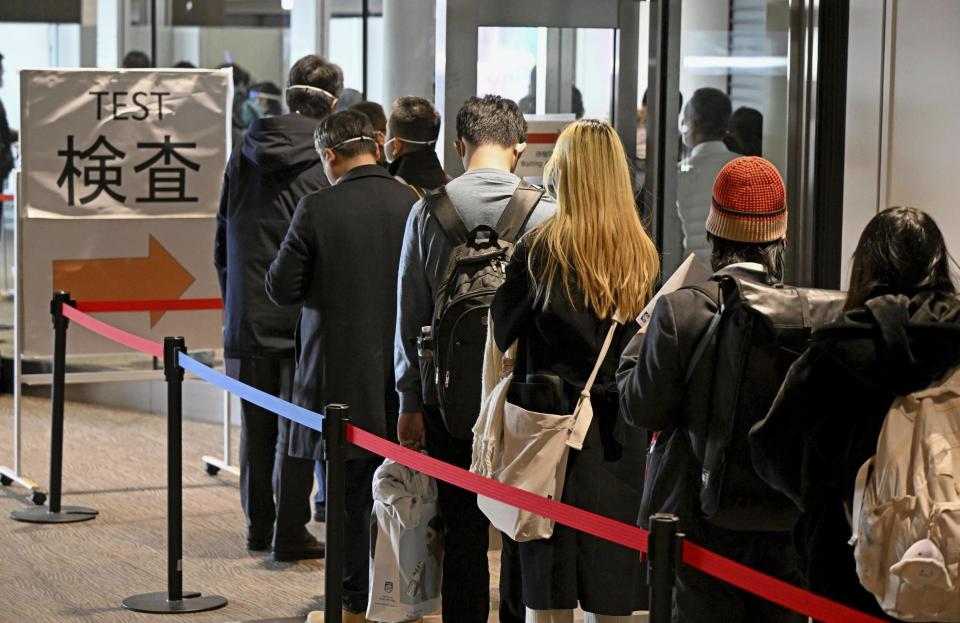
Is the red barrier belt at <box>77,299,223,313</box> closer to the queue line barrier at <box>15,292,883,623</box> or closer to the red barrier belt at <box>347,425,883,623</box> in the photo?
the queue line barrier at <box>15,292,883,623</box>

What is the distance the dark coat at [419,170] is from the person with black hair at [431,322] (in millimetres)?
759

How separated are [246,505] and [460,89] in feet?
6.54

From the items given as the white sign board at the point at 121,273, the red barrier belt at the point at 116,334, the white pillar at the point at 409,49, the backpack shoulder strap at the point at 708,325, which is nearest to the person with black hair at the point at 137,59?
the white pillar at the point at 409,49

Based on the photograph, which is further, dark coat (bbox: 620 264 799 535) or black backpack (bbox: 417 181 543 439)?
black backpack (bbox: 417 181 543 439)

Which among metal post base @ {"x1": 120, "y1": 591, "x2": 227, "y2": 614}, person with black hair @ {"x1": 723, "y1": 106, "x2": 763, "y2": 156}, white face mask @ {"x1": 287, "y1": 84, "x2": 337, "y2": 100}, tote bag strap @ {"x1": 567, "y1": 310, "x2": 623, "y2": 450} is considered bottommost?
metal post base @ {"x1": 120, "y1": 591, "x2": 227, "y2": 614}

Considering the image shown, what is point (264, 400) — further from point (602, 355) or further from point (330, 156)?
point (602, 355)

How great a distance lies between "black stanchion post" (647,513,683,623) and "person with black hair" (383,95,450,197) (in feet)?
8.06

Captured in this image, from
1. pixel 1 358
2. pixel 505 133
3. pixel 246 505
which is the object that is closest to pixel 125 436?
pixel 1 358

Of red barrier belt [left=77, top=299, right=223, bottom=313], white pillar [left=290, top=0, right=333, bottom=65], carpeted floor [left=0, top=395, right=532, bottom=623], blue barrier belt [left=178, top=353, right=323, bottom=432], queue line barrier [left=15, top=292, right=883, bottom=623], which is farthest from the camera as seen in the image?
white pillar [left=290, top=0, right=333, bottom=65]

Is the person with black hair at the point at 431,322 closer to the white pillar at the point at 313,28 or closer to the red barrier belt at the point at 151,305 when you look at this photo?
the red barrier belt at the point at 151,305

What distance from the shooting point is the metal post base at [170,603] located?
503cm

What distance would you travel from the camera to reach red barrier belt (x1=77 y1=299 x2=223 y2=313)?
683 cm

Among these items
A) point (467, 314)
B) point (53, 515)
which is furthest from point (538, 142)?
point (53, 515)

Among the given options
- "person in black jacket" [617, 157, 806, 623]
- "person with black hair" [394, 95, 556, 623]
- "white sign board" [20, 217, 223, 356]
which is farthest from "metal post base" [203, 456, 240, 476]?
"person in black jacket" [617, 157, 806, 623]
